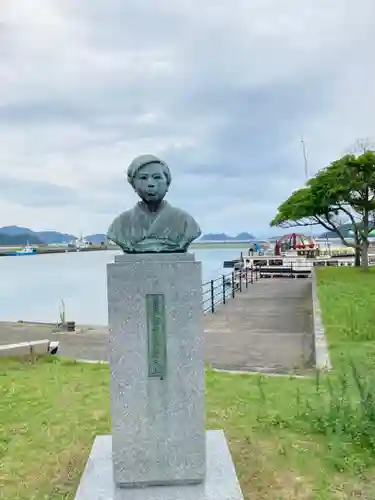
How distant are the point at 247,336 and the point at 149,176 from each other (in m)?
7.54

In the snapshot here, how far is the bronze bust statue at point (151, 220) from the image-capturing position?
3.73 m

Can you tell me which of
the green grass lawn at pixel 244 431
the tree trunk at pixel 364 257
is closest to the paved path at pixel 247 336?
the green grass lawn at pixel 244 431

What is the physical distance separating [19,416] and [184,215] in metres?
2.96

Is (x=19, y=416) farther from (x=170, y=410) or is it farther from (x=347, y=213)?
(x=347, y=213)

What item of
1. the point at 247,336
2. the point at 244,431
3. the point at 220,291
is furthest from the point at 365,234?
the point at 244,431

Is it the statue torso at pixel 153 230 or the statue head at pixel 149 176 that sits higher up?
the statue head at pixel 149 176

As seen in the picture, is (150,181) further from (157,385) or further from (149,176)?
(157,385)

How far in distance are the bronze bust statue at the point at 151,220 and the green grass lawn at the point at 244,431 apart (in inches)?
69.0

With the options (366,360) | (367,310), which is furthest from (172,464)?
(367,310)

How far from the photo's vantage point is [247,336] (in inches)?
426

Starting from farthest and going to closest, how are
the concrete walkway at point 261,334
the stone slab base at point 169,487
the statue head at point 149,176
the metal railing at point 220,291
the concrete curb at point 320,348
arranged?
the metal railing at point 220,291
the concrete walkway at point 261,334
the concrete curb at point 320,348
the statue head at point 149,176
the stone slab base at point 169,487

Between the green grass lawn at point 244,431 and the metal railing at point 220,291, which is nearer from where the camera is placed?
the green grass lawn at point 244,431

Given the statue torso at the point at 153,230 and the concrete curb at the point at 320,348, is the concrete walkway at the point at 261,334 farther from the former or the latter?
the statue torso at the point at 153,230

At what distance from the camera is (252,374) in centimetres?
697
